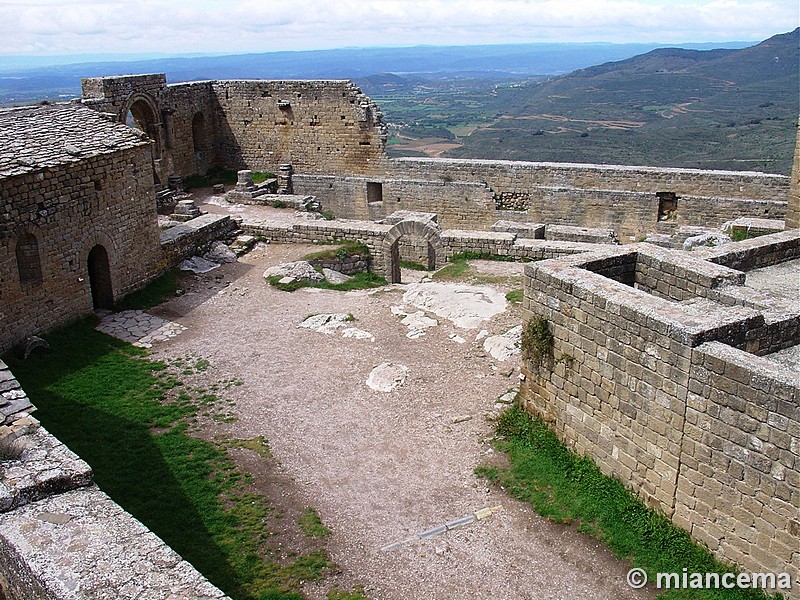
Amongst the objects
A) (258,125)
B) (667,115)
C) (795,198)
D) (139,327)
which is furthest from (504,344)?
(667,115)

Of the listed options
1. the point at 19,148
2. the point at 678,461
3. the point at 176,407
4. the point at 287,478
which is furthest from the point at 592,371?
the point at 19,148

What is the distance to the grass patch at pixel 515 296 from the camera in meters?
13.4

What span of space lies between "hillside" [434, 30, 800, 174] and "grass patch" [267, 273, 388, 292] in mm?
25499

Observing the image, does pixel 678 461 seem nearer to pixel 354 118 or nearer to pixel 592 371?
pixel 592 371

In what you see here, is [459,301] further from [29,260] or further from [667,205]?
[667,205]

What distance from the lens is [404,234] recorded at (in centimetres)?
1659

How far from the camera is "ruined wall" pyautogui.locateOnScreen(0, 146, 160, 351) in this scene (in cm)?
1152

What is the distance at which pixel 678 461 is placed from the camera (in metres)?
7.33

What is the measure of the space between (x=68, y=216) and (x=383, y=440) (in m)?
6.89

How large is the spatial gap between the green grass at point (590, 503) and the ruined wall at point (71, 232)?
7.67 metres

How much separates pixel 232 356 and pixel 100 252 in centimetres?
364

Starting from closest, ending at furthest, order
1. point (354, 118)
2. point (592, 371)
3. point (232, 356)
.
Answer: point (592, 371)
point (232, 356)
point (354, 118)

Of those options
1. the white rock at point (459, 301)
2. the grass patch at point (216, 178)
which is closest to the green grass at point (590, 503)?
the white rock at point (459, 301)

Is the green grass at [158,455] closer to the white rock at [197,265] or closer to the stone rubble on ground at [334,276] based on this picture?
the white rock at [197,265]
